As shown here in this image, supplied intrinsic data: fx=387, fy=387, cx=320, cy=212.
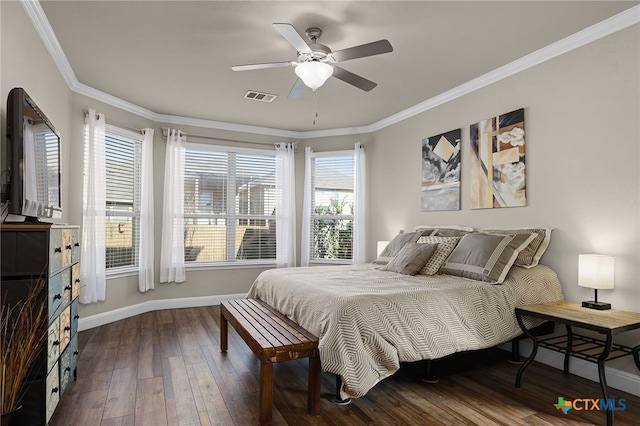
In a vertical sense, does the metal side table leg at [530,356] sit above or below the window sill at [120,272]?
below

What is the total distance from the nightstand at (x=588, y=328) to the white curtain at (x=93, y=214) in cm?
414

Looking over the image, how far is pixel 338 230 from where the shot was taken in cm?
595

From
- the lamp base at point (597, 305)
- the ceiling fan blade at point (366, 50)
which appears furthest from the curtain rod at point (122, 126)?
the lamp base at point (597, 305)

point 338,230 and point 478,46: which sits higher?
point 478,46

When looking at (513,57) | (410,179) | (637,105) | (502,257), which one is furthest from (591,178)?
(410,179)

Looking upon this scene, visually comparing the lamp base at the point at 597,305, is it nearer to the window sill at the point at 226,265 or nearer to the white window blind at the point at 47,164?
the white window blind at the point at 47,164

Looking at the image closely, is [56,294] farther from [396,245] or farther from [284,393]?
[396,245]

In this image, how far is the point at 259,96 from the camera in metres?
4.41

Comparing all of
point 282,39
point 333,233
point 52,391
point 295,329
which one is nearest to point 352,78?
point 282,39

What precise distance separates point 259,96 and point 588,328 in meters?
3.71

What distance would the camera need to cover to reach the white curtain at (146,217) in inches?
193

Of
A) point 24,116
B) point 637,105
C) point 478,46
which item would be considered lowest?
point 24,116

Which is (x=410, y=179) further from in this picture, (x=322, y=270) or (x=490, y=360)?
(x=490, y=360)

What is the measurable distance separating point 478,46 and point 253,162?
361 centimetres
